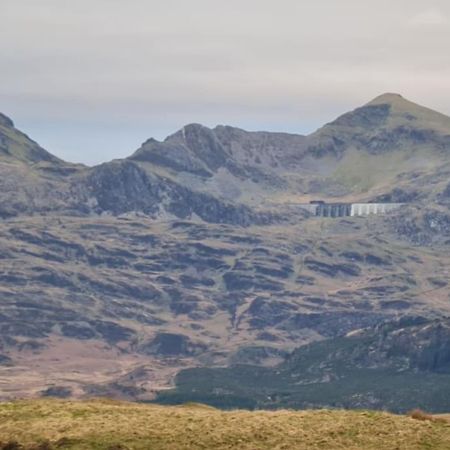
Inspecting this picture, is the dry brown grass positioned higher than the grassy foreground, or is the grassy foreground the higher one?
the dry brown grass

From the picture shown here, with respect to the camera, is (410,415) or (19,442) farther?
(410,415)

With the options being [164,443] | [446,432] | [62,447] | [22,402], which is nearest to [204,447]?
[164,443]

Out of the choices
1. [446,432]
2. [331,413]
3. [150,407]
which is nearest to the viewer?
[446,432]

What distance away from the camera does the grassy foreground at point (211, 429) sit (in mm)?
104706

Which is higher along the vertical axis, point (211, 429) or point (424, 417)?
point (424, 417)

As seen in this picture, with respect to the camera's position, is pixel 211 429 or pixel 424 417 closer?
pixel 211 429

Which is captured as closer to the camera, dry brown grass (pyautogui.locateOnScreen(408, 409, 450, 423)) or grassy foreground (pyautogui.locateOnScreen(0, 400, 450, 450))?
grassy foreground (pyautogui.locateOnScreen(0, 400, 450, 450))

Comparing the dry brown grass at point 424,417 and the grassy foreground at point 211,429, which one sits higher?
the dry brown grass at point 424,417

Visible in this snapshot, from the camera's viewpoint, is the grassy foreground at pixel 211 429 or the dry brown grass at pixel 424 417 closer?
the grassy foreground at pixel 211 429

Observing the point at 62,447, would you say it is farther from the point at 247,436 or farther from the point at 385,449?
the point at 385,449

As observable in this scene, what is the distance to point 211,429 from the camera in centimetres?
10906

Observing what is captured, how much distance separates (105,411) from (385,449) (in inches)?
1128

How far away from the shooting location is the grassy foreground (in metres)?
105

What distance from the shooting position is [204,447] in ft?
340
